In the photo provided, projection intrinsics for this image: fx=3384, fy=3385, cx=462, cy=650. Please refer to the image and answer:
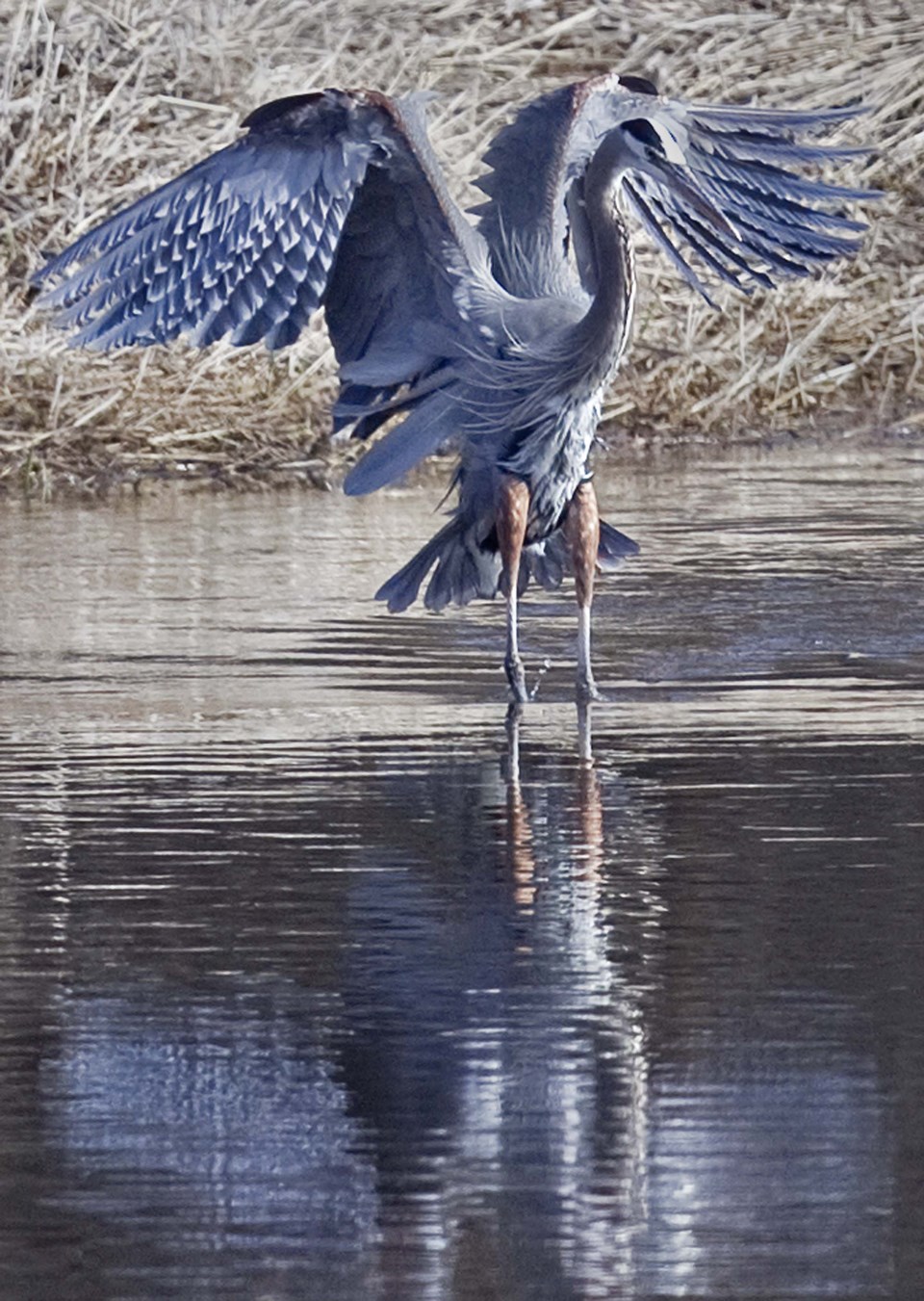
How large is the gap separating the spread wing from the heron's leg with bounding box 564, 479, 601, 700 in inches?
25.5

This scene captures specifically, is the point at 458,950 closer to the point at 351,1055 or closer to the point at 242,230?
the point at 351,1055

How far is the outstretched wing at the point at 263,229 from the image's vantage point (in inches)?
348

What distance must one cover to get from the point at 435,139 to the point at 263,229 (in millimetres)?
7123

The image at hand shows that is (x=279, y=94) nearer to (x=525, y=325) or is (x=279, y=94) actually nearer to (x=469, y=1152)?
(x=525, y=325)

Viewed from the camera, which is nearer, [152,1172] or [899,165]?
[152,1172]

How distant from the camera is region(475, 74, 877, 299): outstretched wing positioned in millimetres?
9273

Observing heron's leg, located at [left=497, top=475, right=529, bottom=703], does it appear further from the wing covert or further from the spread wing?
the wing covert

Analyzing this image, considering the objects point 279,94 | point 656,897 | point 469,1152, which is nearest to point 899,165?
point 279,94

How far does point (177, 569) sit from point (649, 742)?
3.44 m

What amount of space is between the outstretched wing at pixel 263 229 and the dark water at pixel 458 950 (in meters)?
0.89

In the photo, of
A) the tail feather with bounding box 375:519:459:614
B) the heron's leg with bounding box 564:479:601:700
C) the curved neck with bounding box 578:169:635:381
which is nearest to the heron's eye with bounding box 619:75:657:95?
the curved neck with bounding box 578:169:635:381

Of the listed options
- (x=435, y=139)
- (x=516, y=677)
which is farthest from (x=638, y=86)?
(x=435, y=139)

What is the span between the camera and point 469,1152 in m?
4.34

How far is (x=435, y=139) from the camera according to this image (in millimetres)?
15945
